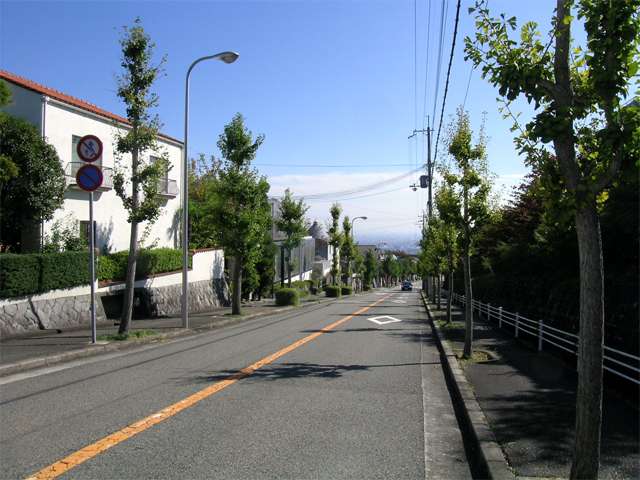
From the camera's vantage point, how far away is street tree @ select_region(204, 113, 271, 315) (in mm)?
21688

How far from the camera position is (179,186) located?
28.9 meters

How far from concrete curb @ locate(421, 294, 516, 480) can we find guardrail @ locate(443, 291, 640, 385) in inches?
78.0

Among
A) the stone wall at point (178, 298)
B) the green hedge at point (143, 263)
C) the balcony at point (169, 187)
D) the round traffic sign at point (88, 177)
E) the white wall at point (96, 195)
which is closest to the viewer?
the round traffic sign at point (88, 177)

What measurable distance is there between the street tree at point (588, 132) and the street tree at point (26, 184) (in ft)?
51.5

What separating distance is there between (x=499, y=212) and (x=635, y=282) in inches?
152

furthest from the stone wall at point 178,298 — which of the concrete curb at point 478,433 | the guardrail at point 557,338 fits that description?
the concrete curb at point 478,433

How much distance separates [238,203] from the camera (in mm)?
22172

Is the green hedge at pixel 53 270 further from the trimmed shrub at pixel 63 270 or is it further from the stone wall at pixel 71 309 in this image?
the stone wall at pixel 71 309

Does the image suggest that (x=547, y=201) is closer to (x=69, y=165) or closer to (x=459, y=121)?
(x=459, y=121)

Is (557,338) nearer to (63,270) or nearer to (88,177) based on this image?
(88,177)

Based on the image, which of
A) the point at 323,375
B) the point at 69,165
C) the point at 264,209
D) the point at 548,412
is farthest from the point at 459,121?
the point at 69,165

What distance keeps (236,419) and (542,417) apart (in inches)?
137

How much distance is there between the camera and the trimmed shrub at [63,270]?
15258mm

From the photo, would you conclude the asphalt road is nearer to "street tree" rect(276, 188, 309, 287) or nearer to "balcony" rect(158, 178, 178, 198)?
"balcony" rect(158, 178, 178, 198)
